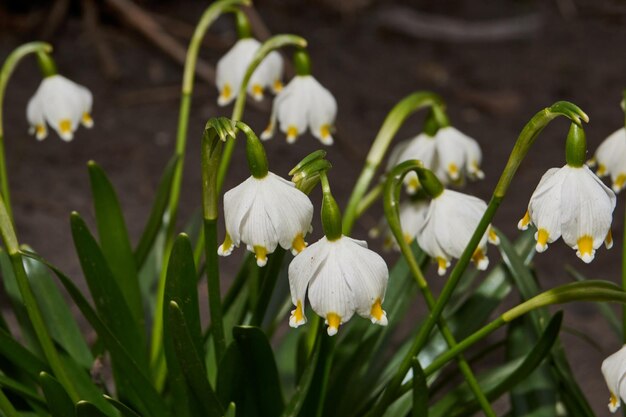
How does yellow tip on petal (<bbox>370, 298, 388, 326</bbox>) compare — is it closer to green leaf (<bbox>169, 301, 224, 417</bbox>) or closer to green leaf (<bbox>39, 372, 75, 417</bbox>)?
green leaf (<bbox>169, 301, 224, 417</bbox>)

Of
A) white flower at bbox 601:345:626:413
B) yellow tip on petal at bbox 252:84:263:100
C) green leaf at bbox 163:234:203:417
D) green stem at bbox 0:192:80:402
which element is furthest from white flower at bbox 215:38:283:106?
white flower at bbox 601:345:626:413

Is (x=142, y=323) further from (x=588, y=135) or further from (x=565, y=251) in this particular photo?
(x=588, y=135)

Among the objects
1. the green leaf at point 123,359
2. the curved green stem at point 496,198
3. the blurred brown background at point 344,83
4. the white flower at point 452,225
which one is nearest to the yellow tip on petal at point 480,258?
the white flower at point 452,225

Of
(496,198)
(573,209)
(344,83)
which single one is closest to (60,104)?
(496,198)

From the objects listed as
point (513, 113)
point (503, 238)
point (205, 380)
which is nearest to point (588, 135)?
point (513, 113)

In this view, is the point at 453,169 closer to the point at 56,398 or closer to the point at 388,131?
the point at 388,131

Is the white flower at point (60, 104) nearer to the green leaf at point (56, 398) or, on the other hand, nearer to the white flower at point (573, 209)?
the green leaf at point (56, 398)
